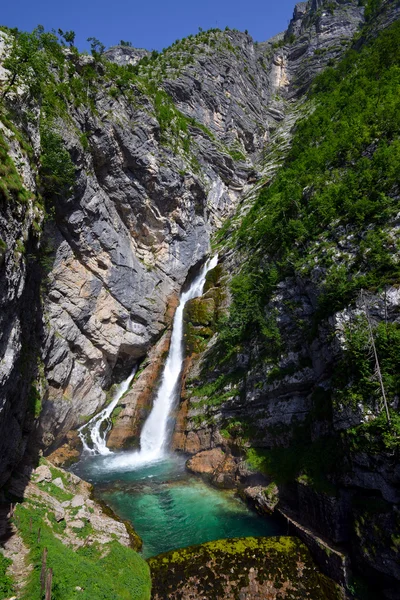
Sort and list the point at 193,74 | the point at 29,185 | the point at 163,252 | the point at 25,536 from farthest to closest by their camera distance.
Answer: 1. the point at 193,74
2. the point at 163,252
3. the point at 29,185
4. the point at 25,536

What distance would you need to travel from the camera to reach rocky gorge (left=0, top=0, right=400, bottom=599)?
12.1 metres

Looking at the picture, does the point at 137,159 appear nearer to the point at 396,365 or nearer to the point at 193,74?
the point at 396,365

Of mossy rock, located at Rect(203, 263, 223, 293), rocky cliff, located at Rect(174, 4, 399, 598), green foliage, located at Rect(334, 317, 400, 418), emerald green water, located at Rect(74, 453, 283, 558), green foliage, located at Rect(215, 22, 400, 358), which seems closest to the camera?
rocky cliff, located at Rect(174, 4, 399, 598)

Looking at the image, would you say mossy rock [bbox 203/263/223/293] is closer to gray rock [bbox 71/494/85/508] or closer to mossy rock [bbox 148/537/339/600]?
gray rock [bbox 71/494/85/508]

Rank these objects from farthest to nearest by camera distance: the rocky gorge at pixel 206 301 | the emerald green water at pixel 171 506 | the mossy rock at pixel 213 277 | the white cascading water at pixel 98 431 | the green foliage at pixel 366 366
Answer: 1. the mossy rock at pixel 213 277
2. the white cascading water at pixel 98 431
3. the emerald green water at pixel 171 506
4. the green foliage at pixel 366 366
5. the rocky gorge at pixel 206 301

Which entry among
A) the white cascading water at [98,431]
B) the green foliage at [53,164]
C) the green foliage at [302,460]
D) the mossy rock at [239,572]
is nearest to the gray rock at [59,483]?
the mossy rock at [239,572]

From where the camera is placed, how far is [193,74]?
190 feet

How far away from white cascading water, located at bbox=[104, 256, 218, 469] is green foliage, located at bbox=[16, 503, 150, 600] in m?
11.3

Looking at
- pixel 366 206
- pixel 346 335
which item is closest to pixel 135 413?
pixel 346 335

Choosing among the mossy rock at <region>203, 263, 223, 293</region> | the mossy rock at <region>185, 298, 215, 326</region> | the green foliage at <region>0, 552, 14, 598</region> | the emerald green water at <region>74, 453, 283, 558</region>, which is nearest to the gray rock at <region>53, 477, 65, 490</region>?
the emerald green water at <region>74, 453, 283, 558</region>

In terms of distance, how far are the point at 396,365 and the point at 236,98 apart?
70392mm

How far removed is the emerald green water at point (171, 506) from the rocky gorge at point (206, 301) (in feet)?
3.88

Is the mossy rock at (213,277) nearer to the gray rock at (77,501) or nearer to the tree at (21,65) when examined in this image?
the tree at (21,65)

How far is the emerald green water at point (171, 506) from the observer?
14078 millimetres
